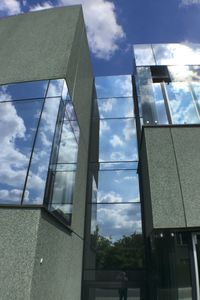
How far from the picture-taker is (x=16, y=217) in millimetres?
5613

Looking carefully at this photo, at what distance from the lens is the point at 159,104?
31.7 ft

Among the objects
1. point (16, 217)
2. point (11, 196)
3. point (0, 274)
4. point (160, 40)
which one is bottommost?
point (0, 274)

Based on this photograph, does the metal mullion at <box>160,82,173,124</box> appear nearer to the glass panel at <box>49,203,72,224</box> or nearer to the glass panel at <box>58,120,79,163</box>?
the glass panel at <box>58,120,79,163</box>

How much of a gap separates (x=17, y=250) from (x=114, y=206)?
5.53m

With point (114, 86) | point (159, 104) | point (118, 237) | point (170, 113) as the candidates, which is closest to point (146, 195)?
point (118, 237)

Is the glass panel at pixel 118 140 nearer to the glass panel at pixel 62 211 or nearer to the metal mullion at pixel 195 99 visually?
the metal mullion at pixel 195 99

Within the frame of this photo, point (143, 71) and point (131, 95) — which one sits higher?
point (131, 95)

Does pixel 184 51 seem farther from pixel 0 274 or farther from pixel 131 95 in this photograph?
pixel 0 274

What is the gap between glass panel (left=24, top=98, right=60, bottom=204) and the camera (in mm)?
6141

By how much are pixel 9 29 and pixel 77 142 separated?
5.02 metres

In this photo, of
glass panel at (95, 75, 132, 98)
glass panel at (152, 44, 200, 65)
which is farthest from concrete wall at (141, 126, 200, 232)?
glass panel at (95, 75, 132, 98)

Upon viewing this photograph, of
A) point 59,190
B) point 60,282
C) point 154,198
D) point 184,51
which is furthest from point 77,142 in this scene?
point 184,51

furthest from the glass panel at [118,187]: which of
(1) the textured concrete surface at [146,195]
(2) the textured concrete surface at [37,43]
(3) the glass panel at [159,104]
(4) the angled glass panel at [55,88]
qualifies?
(2) the textured concrete surface at [37,43]

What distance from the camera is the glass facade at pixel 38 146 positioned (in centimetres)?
632
